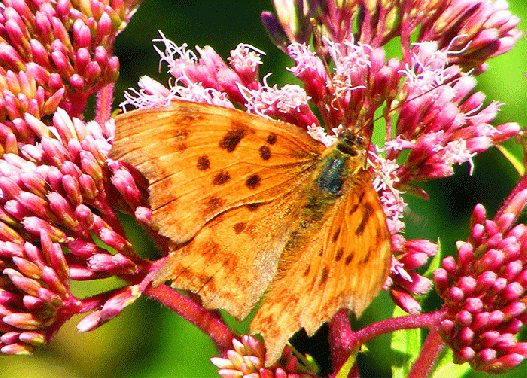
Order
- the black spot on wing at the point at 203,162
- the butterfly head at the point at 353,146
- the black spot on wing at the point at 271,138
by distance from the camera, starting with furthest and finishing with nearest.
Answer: the butterfly head at the point at 353,146, the black spot on wing at the point at 271,138, the black spot on wing at the point at 203,162

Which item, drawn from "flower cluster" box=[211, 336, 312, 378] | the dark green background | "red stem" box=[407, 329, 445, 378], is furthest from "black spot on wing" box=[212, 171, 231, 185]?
the dark green background

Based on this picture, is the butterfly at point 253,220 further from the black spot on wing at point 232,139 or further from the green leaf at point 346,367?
the green leaf at point 346,367

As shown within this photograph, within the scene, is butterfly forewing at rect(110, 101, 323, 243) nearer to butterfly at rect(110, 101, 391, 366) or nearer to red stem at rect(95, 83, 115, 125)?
butterfly at rect(110, 101, 391, 366)

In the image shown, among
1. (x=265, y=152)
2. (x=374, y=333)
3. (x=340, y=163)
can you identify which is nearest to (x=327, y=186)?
(x=340, y=163)

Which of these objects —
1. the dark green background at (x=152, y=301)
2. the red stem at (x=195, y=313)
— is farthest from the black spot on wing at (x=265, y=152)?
the dark green background at (x=152, y=301)

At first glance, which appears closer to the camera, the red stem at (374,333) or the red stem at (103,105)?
the red stem at (374,333)

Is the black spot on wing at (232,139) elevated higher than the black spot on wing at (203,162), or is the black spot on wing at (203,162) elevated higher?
the black spot on wing at (232,139)

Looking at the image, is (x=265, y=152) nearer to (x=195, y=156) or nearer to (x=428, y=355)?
(x=195, y=156)

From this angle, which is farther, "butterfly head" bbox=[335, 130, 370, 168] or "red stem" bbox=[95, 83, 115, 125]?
"red stem" bbox=[95, 83, 115, 125]
